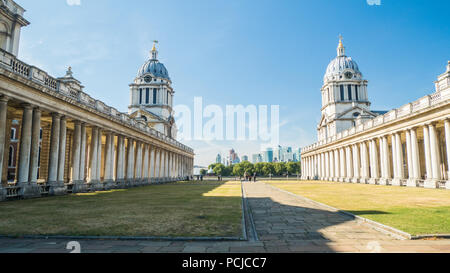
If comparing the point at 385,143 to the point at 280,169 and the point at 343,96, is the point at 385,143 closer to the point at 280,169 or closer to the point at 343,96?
the point at 343,96

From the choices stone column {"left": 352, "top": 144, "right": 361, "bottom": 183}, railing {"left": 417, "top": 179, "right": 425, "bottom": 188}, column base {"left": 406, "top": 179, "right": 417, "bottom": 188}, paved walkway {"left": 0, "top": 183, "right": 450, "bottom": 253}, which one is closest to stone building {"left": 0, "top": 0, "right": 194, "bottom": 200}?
paved walkway {"left": 0, "top": 183, "right": 450, "bottom": 253}

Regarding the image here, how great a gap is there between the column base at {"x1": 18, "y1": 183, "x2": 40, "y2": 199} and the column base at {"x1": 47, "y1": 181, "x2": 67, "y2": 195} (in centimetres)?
150

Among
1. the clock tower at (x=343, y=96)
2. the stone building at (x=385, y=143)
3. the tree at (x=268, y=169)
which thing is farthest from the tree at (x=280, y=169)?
the clock tower at (x=343, y=96)

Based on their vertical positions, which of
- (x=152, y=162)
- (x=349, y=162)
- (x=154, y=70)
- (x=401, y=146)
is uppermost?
(x=154, y=70)

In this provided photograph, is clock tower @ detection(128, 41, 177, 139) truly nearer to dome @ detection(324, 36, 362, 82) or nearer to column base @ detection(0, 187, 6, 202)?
dome @ detection(324, 36, 362, 82)

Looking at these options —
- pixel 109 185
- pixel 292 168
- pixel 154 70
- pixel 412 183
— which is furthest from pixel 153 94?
pixel 292 168

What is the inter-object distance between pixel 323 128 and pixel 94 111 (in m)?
74.3

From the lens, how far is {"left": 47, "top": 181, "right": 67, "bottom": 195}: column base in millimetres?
22531

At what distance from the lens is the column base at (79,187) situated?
2580 centimetres

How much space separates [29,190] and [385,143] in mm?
45848

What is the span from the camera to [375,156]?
45812mm

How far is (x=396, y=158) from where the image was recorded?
39719 mm

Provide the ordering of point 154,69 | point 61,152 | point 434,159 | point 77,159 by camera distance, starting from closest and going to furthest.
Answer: point 61,152
point 77,159
point 434,159
point 154,69
